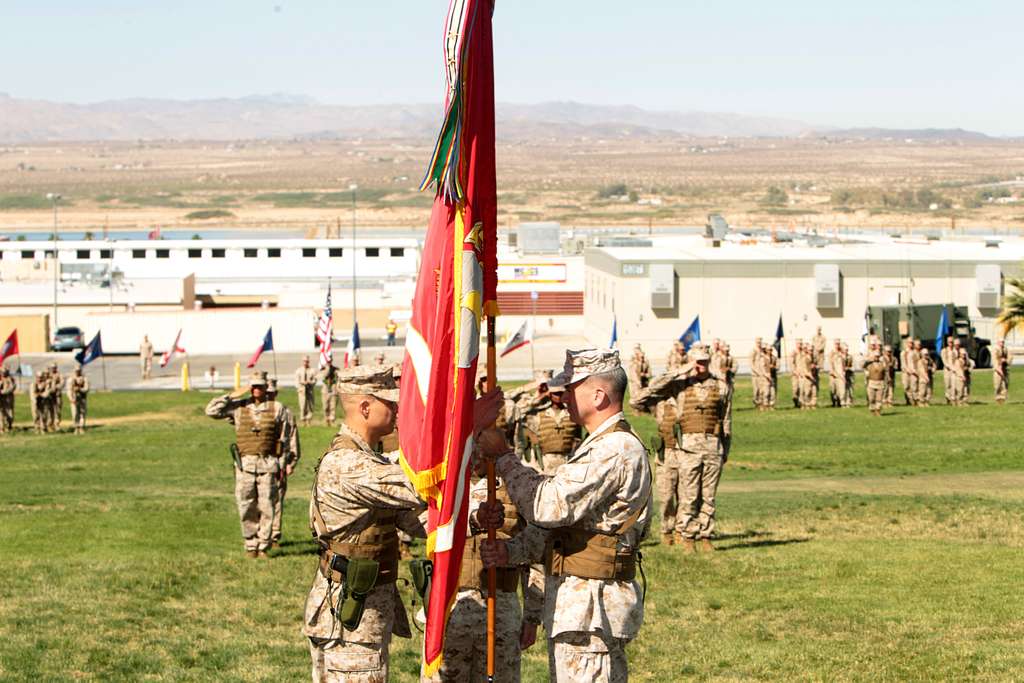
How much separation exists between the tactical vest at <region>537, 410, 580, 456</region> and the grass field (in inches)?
66.6

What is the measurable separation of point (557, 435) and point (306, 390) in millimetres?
23332

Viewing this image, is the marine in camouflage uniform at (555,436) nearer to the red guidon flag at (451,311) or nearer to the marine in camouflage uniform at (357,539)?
the marine in camouflage uniform at (357,539)

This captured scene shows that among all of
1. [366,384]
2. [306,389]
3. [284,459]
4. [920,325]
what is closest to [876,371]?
[306,389]

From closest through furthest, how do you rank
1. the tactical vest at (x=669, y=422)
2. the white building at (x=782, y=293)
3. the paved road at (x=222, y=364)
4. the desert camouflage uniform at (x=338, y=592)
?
the desert camouflage uniform at (x=338, y=592), the tactical vest at (x=669, y=422), the paved road at (x=222, y=364), the white building at (x=782, y=293)

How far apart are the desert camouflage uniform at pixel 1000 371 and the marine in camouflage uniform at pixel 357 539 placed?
3332 cm

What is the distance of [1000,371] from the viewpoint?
39.8 metres

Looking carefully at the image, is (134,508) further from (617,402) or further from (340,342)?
(340,342)

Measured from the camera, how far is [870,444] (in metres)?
30.2

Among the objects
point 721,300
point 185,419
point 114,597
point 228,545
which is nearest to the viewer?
point 114,597

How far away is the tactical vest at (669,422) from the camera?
17.4 meters

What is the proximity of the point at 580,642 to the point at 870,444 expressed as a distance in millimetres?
22799

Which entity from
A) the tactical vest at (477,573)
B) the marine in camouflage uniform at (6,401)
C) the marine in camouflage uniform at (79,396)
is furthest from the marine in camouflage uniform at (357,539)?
the marine in camouflage uniform at (6,401)

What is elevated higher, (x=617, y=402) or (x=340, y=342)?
(x=617, y=402)

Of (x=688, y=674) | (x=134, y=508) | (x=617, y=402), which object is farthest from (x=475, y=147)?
(x=134, y=508)
